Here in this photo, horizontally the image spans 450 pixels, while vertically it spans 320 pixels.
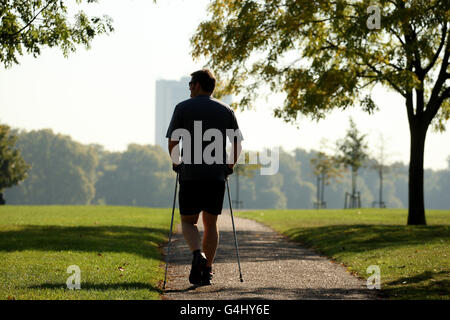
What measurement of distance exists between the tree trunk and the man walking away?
13.6 metres

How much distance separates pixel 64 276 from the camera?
23.1 ft

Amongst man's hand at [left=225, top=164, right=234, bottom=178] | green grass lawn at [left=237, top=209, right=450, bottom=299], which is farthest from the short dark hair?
green grass lawn at [left=237, top=209, right=450, bottom=299]

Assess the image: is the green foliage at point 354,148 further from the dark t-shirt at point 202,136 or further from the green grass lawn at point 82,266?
the dark t-shirt at point 202,136

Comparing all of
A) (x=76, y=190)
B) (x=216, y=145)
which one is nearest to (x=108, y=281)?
(x=216, y=145)

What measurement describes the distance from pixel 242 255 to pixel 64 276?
4.17 meters

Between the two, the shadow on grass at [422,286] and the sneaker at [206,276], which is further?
the shadow on grass at [422,286]

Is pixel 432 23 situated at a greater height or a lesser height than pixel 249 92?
greater

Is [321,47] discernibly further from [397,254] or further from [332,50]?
[397,254]

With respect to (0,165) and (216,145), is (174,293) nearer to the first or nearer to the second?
(216,145)

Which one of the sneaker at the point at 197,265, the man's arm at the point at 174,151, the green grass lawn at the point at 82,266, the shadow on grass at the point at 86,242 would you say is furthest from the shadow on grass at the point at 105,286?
the shadow on grass at the point at 86,242

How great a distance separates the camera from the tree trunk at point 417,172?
1855 centimetres

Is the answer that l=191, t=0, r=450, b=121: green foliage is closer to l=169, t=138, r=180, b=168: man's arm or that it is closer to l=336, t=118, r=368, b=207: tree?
l=169, t=138, r=180, b=168: man's arm

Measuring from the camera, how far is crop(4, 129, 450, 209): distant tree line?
3374 inches

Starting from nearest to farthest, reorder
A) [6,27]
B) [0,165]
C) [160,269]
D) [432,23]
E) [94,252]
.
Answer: [160,269] < [94,252] < [6,27] < [432,23] < [0,165]
